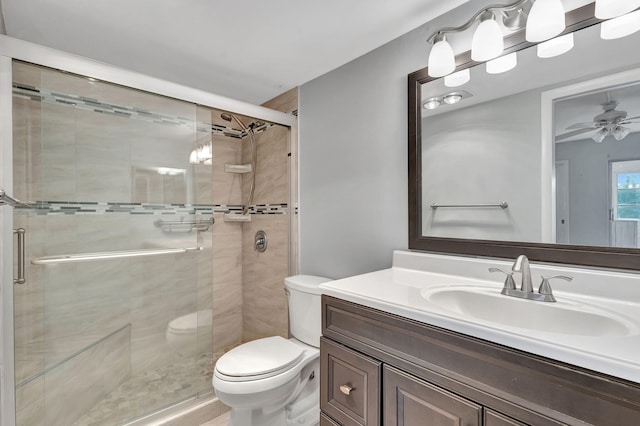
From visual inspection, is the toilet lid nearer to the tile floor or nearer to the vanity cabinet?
the vanity cabinet

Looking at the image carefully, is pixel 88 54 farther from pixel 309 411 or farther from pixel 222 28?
pixel 309 411

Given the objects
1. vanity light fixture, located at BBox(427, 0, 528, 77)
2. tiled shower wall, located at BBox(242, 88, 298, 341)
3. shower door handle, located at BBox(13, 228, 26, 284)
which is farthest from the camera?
tiled shower wall, located at BBox(242, 88, 298, 341)

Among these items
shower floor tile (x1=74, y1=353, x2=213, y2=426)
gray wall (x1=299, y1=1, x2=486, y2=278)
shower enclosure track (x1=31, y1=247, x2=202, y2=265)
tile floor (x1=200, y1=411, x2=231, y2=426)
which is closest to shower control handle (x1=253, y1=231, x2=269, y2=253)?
gray wall (x1=299, y1=1, x2=486, y2=278)

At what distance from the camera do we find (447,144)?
56.0 inches

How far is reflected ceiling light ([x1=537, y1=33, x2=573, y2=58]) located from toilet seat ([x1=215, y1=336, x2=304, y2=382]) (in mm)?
1666

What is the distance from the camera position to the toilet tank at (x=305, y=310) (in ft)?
5.62

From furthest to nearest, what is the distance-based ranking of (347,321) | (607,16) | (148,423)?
(148,423) < (347,321) < (607,16)

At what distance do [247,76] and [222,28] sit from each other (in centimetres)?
53

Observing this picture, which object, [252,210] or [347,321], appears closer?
[347,321]

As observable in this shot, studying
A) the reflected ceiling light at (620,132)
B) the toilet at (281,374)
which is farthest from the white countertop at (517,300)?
the toilet at (281,374)

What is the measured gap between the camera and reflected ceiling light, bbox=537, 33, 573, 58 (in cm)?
109

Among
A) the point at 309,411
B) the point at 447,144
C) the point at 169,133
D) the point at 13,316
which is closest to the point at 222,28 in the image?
the point at 169,133

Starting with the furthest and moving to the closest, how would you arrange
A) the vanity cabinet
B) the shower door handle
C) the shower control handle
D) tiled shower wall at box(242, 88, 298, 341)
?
1. the shower control handle
2. tiled shower wall at box(242, 88, 298, 341)
3. the shower door handle
4. the vanity cabinet

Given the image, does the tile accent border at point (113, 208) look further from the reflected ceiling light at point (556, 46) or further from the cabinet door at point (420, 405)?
the reflected ceiling light at point (556, 46)
